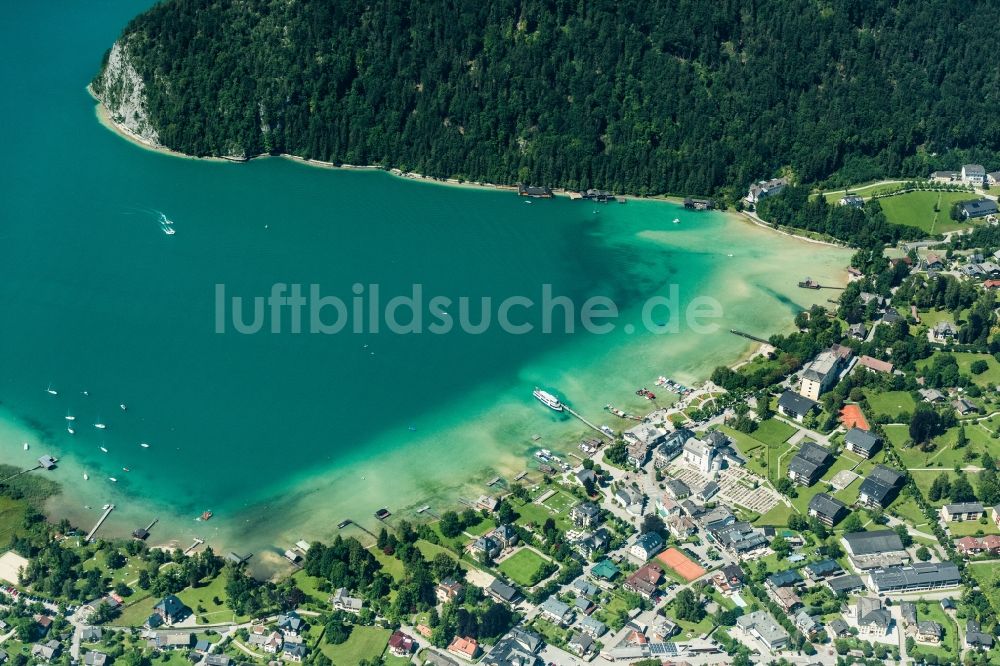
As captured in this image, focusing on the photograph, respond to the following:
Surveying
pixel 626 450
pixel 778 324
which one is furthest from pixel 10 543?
pixel 778 324

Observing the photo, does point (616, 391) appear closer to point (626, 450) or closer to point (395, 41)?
point (626, 450)

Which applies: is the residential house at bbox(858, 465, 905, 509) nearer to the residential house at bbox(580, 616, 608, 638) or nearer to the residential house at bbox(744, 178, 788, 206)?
the residential house at bbox(580, 616, 608, 638)

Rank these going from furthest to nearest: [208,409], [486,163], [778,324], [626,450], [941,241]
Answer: [486,163], [941,241], [778,324], [208,409], [626,450]

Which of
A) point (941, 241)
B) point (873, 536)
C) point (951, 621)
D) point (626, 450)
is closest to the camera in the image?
point (951, 621)

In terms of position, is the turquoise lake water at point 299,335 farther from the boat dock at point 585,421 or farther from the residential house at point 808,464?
the residential house at point 808,464

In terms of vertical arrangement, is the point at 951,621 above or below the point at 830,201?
below
